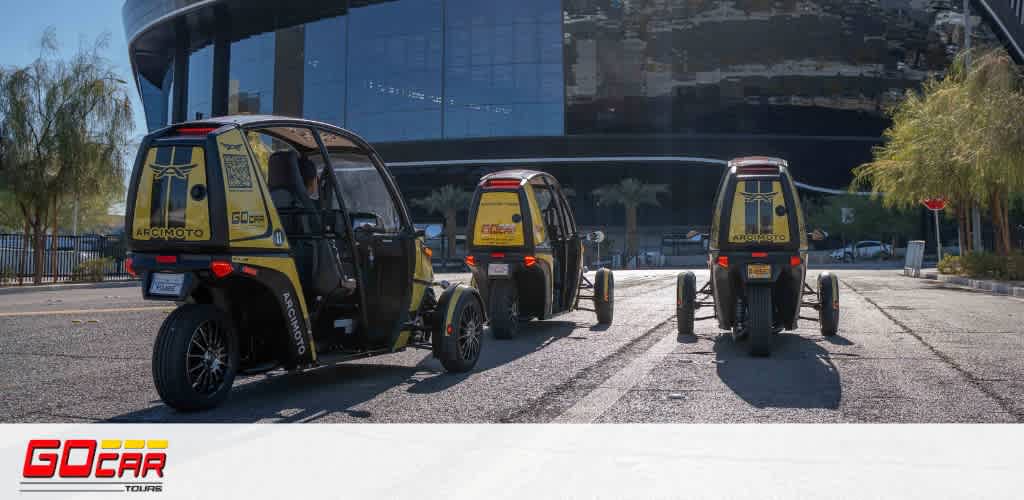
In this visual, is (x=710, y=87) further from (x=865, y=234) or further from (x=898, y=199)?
(x=898, y=199)

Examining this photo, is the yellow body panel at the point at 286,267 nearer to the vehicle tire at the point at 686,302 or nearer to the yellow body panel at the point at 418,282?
the yellow body panel at the point at 418,282

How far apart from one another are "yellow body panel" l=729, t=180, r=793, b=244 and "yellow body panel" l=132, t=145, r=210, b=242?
18.5ft

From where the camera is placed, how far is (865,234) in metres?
63.3

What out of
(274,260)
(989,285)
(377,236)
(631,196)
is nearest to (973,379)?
(377,236)

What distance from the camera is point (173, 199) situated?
17.2ft

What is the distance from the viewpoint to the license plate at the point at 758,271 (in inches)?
335

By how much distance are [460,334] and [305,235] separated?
1.73 metres

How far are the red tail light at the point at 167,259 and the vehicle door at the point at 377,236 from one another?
1.55 meters

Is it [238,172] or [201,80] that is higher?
[201,80]

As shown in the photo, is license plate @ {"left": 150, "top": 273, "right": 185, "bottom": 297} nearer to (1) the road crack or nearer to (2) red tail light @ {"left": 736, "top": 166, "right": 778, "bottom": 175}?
(1) the road crack

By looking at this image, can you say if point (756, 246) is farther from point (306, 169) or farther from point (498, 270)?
point (306, 169)

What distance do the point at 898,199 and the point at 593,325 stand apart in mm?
20376
